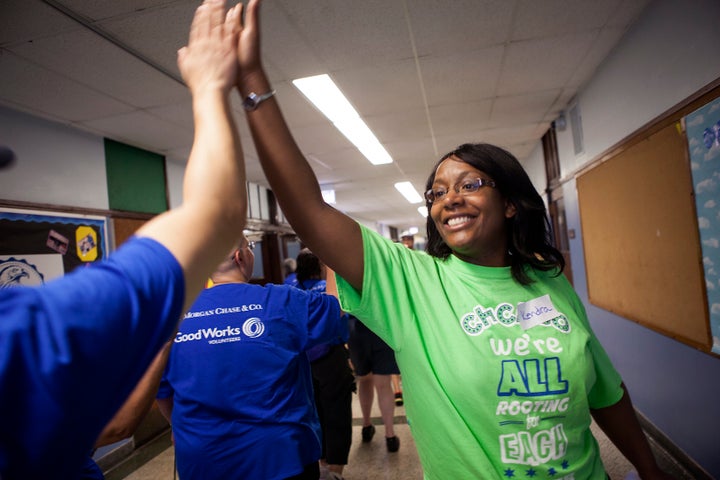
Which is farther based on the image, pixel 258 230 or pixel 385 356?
pixel 258 230

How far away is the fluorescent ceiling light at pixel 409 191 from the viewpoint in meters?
8.22

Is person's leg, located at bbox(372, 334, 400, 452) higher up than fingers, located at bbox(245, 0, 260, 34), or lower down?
lower down

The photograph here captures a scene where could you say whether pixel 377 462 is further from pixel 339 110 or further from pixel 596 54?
pixel 596 54

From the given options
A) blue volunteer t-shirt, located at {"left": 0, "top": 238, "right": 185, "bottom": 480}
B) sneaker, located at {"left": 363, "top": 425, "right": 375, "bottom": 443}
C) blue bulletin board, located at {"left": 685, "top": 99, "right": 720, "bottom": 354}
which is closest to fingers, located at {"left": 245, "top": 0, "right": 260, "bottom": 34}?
blue volunteer t-shirt, located at {"left": 0, "top": 238, "right": 185, "bottom": 480}

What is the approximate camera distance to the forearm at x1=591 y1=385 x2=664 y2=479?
1.07m

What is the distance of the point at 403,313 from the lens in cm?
97

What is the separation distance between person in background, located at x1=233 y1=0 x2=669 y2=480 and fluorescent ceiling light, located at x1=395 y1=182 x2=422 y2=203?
7064 millimetres

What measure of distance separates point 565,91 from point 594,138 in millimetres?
582

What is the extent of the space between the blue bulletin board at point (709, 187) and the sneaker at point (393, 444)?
7.26 feet

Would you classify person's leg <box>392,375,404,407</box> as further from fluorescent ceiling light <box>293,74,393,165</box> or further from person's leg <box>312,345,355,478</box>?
fluorescent ceiling light <box>293,74,393,165</box>

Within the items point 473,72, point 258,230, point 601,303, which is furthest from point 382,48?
point 258,230

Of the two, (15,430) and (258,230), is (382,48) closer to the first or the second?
(15,430)

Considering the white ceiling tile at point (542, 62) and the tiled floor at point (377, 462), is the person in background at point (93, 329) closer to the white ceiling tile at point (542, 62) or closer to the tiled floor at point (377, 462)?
the tiled floor at point (377, 462)

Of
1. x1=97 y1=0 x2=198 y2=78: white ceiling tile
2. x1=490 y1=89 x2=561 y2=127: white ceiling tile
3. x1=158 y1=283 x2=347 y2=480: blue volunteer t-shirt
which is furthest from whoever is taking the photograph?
x1=490 y1=89 x2=561 y2=127: white ceiling tile
